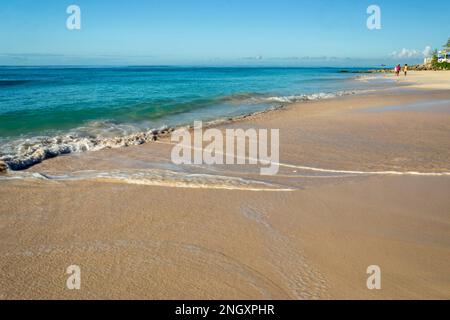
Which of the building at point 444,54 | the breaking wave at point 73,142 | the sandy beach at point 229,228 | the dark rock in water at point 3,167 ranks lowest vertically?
the sandy beach at point 229,228

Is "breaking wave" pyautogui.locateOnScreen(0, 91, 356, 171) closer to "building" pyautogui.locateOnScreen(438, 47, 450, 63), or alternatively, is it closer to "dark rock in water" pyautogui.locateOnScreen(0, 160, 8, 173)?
"dark rock in water" pyautogui.locateOnScreen(0, 160, 8, 173)

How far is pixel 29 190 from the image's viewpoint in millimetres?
5180

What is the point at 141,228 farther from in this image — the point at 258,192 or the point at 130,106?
the point at 130,106

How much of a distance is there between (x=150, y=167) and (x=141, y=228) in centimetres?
247

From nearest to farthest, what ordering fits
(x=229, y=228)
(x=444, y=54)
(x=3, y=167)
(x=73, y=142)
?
(x=229, y=228)
(x=3, y=167)
(x=73, y=142)
(x=444, y=54)

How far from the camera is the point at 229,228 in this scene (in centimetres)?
403

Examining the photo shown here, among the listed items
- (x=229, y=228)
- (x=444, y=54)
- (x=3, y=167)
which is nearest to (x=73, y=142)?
(x=3, y=167)

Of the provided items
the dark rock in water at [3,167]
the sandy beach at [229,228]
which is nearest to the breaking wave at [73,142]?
the dark rock in water at [3,167]

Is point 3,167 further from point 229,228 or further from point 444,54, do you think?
point 444,54

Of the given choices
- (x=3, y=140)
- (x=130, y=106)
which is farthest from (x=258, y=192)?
(x=130, y=106)

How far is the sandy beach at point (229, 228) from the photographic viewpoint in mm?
3049

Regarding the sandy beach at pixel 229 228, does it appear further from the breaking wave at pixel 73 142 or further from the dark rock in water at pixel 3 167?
the breaking wave at pixel 73 142

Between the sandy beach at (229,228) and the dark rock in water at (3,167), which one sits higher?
the dark rock in water at (3,167)
